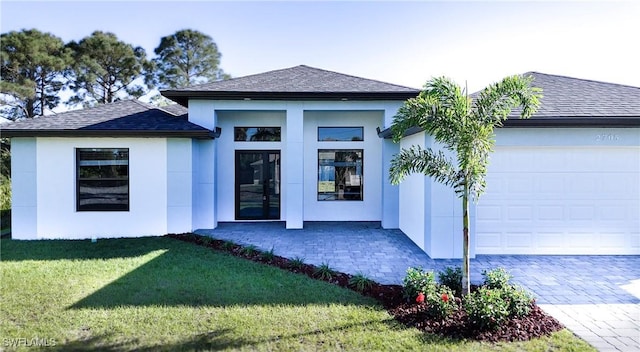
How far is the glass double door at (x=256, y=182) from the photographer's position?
1169 centimetres

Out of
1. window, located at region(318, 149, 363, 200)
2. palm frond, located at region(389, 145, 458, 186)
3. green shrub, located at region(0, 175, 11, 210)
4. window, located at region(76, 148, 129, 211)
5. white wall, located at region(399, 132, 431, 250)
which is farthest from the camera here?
green shrub, located at region(0, 175, 11, 210)

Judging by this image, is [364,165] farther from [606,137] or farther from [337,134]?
[606,137]

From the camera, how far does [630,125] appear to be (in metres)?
7.31

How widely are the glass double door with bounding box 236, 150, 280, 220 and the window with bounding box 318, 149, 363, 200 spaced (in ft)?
5.04

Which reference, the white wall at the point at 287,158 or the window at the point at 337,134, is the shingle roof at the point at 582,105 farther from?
the window at the point at 337,134

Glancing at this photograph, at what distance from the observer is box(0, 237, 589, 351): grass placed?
3.86m

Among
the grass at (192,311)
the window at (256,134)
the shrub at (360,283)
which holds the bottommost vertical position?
the grass at (192,311)

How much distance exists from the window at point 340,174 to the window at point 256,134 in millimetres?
1622

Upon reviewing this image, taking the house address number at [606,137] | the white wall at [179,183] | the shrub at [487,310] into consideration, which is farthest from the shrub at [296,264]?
the house address number at [606,137]

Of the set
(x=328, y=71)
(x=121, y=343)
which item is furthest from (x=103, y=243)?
(x=328, y=71)

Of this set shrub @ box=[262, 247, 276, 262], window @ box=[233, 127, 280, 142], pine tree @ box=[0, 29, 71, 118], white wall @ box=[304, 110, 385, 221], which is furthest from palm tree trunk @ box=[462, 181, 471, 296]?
pine tree @ box=[0, 29, 71, 118]

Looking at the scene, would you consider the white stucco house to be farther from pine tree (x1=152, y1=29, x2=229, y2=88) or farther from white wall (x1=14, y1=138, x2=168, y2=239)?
pine tree (x1=152, y1=29, x2=229, y2=88)

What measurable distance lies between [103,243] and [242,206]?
421 centimetres

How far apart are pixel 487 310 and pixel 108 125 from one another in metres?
9.83
